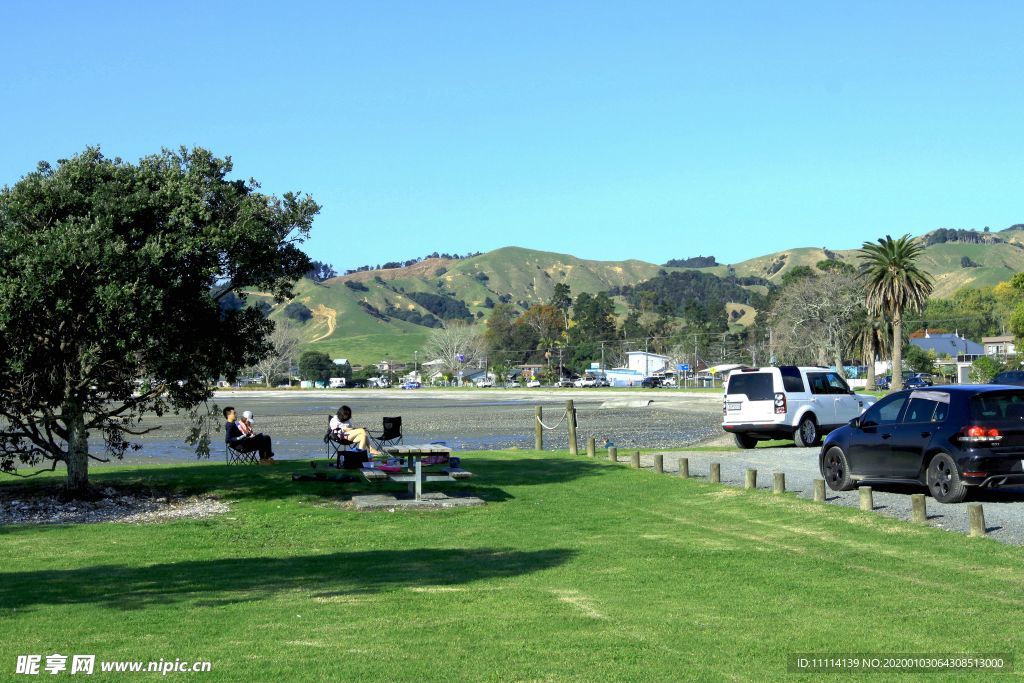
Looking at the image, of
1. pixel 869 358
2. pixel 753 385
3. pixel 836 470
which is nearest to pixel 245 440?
pixel 836 470

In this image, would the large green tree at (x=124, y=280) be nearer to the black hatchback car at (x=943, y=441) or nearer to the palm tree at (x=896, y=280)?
the black hatchback car at (x=943, y=441)

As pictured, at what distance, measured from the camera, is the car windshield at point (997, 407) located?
14.1 metres

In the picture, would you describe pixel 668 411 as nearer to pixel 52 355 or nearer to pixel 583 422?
pixel 583 422

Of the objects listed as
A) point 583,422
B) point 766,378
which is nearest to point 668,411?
point 583,422

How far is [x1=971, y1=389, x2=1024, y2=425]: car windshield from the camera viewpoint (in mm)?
14133

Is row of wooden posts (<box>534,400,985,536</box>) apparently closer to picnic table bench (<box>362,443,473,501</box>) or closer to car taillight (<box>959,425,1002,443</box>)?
car taillight (<box>959,425,1002,443</box>)

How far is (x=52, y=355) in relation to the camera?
1512cm

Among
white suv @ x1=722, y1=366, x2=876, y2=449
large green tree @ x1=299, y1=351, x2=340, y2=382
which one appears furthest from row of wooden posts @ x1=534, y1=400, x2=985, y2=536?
large green tree @ x1=299, y1=351, x2=340, y2=382

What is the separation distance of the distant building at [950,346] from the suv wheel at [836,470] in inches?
5986

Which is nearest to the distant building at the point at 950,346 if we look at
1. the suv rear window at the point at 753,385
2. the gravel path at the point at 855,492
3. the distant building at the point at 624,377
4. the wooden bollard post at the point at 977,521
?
the distant building at the point at 624,377

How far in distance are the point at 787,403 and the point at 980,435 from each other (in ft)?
40.6

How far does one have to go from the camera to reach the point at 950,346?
162875 mm

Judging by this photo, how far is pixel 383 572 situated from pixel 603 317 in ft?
606

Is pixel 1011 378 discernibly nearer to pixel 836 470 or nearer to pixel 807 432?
pixel 807 432
